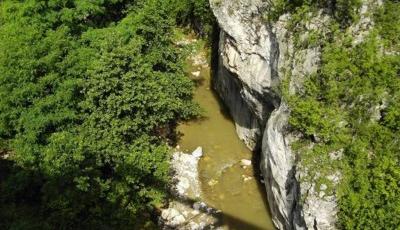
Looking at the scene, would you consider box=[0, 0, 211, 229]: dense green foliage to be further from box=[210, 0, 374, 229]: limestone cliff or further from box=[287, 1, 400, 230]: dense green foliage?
box=[287, 1, 400, 230]: dense green foliage

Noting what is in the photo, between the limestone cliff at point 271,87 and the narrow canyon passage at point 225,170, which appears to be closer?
the limestone cliff at point 271,87

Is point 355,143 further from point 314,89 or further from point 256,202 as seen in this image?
point 256,202

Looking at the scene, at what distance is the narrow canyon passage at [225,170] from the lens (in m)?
14.0

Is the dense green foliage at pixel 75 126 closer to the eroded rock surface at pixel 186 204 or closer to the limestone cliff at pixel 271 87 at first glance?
the eroded rock surface at pixel 186 204

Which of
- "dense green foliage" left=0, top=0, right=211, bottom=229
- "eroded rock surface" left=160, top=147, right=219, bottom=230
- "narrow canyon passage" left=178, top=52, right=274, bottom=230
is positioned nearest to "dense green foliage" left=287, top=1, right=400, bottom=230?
"narrow canyon passage" left=178, top=52, right=274, bottom=230

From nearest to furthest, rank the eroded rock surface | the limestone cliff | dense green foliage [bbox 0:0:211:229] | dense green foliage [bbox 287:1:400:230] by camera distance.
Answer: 1. dense green foliage [bbox 287:1:400:230]
2. the limestone cliff
3. dense green foliage [bbox 0:0:211:229]
4. the eroded rock surface

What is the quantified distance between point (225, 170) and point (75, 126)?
503 cm

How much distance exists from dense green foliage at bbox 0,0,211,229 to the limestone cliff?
8.23 ft

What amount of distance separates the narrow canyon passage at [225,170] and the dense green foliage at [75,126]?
6.65 ft

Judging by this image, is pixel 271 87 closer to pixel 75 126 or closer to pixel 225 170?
pixel 225 170

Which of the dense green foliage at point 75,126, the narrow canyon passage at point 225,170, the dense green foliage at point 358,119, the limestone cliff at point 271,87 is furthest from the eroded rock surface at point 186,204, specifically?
the dense green foliage at point 358,119

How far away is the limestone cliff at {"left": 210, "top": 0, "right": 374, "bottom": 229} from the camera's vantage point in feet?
34.5

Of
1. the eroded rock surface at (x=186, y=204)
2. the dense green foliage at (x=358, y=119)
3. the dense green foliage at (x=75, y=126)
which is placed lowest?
the eroded rock surface at (x=186, y=204)

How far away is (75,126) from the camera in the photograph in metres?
12.9
